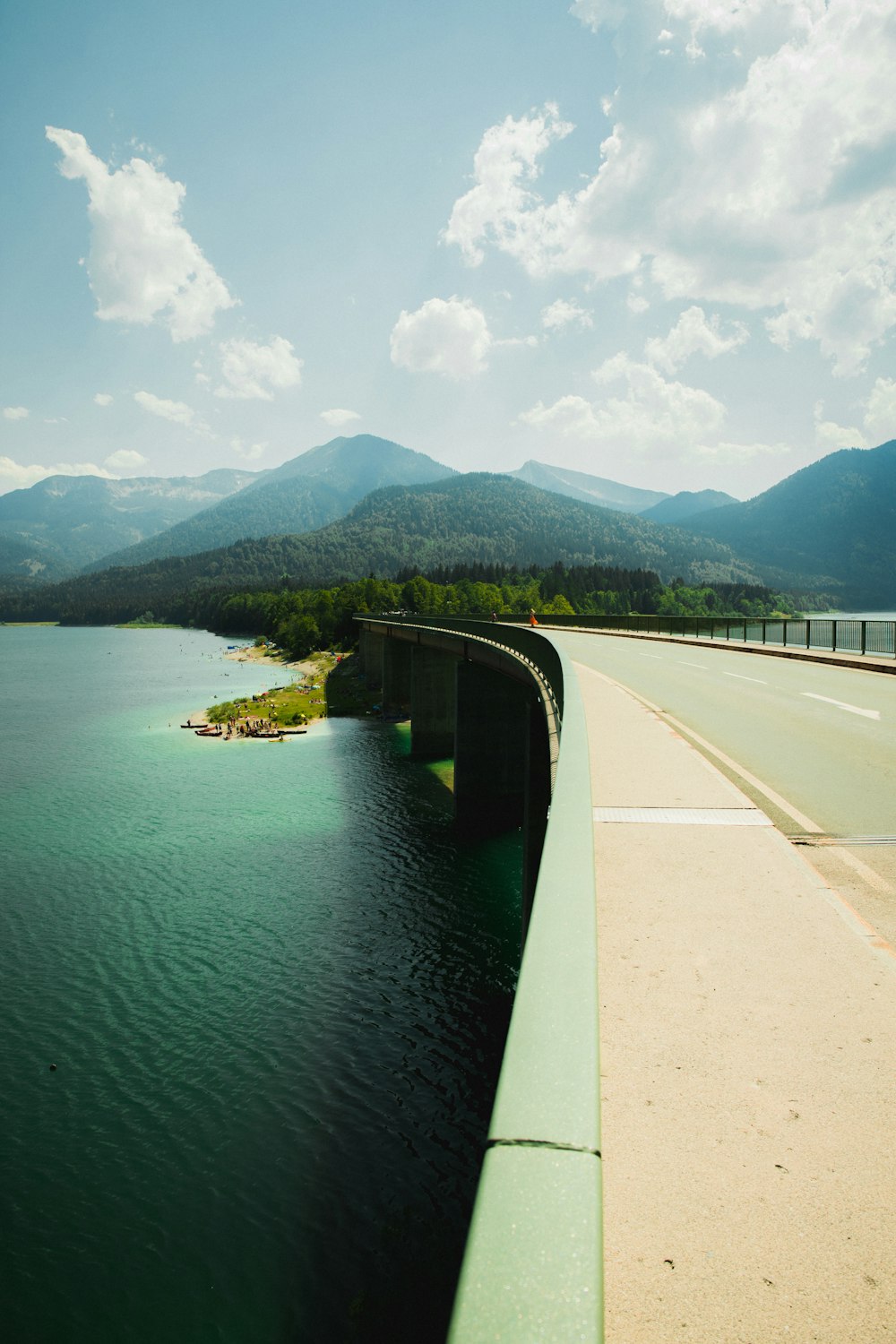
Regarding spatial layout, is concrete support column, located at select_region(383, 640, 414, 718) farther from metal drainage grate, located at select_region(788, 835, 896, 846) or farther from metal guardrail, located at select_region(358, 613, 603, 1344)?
metal guardrail, located at select_region(358, 613, 603, 1344)

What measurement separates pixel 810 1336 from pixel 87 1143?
13331 mm

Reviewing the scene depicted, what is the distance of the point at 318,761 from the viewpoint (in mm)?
40281

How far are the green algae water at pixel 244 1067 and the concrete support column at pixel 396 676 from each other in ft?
103

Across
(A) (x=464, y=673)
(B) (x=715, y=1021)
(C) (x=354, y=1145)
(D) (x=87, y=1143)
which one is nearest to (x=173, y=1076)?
(D) (x=87, y=1143)

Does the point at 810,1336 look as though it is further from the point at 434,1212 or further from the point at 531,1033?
the point at 434,1212

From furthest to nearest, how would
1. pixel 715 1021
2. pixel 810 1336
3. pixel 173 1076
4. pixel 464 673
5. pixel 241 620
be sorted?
pixel 241 620
pixel 464 673
pixel 173 1076
pixel 715 1021
pixel 810 1336

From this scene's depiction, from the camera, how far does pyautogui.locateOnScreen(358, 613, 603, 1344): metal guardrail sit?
148 cm

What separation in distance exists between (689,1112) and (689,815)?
4260mm

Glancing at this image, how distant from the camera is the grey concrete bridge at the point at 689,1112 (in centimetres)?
174

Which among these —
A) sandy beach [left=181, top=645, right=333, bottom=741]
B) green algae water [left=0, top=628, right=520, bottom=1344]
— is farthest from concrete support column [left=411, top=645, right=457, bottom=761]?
green algae water [left=0, top=628, right=520, bottom=1344]

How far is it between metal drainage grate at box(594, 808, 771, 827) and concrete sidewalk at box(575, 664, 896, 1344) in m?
1.07

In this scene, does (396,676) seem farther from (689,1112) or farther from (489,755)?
(689,1112)

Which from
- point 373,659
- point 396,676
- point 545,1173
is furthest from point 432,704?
point 545,1173

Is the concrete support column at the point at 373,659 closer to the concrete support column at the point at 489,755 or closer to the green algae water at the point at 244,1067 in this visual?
the concrete support column at the point at 489,755
